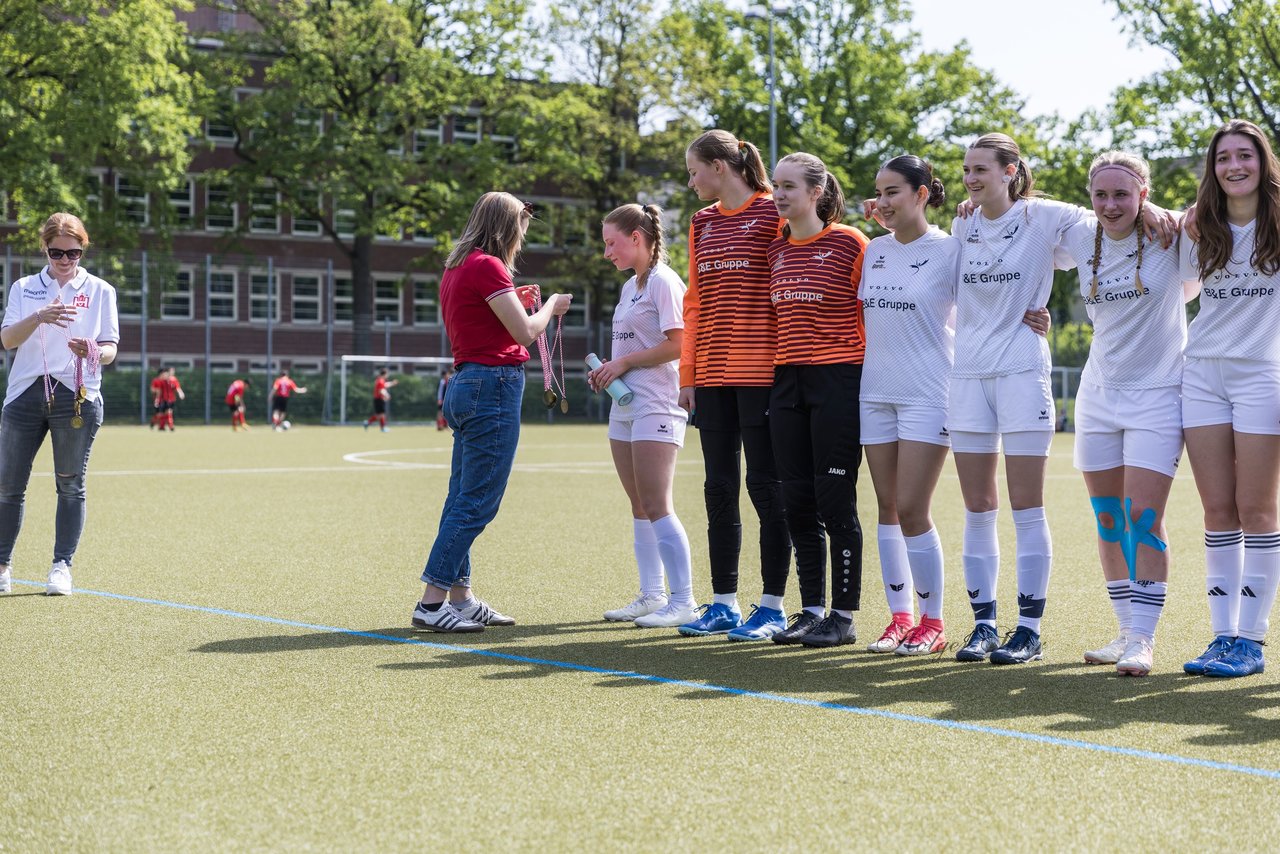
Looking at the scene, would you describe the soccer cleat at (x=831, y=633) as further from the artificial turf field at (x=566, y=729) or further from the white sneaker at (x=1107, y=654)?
the white sneaker at (x=1107, y=654)

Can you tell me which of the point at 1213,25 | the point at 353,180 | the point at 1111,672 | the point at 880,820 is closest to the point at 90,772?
the point at 880,820

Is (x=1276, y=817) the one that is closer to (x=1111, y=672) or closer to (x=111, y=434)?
(x=1111, y=672)

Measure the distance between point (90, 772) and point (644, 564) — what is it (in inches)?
144

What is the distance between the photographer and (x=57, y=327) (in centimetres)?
763

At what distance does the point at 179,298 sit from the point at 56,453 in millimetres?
37866

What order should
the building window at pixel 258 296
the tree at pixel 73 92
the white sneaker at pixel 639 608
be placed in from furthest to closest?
the building window at pixel 258 296, the tree at pixel 73 92, the white sneaker at pixel 639 608

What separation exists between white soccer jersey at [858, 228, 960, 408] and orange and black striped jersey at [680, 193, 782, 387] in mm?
562

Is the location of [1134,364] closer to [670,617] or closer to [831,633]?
[831,633]

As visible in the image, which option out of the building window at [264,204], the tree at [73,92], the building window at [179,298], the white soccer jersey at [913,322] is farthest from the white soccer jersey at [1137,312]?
the building window at [264,204]

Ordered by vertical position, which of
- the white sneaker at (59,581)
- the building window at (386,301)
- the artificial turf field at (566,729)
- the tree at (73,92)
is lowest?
the artificial turf field at (566,729)

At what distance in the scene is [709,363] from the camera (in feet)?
21.6

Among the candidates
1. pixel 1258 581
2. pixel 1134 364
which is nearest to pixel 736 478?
pixel 1134 364

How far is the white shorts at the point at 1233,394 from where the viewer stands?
5.39 meters

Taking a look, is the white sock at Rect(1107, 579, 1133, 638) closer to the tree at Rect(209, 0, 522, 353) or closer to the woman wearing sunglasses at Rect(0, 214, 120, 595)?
the woman wearing sunglasses at Rect(0, 214, 120, 595)
